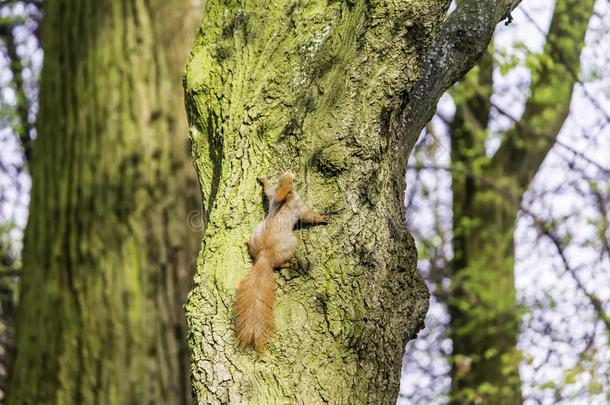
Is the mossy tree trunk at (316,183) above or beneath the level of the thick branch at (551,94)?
beneath

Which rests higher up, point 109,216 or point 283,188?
point 109,216

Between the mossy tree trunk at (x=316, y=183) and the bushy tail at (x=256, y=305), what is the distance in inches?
1.0

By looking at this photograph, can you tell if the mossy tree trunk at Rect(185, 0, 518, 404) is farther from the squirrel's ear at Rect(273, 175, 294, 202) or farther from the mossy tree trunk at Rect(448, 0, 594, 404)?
the mossy tree trunk at Rect(448, 0, 594, 404)

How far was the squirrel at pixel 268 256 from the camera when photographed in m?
1.84

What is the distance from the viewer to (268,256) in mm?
1871

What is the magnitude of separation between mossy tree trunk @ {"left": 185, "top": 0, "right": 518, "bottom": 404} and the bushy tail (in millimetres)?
25

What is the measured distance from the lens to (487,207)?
26.5ft

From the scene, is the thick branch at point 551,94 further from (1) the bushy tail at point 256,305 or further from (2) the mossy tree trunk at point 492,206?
(1) the bushy tail at point 256,305

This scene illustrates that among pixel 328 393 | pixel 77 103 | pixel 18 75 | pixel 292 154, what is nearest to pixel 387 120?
pixel 292 154

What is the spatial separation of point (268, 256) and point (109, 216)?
2.88 metres

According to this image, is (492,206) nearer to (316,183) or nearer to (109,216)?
(109,216)

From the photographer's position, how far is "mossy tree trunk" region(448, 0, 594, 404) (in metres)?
6.94

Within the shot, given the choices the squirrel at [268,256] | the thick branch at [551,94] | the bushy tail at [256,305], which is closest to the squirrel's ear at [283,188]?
the squirrel at [268,256]

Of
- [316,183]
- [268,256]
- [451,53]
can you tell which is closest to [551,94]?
[451,53]
